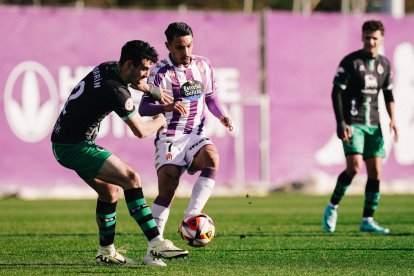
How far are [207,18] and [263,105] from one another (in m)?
2.09

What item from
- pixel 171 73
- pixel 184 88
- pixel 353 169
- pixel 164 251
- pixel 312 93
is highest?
pixel 171 73

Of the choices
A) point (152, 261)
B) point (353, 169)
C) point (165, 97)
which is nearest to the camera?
point (152, 261)

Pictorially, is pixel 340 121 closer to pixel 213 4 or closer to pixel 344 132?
pixel 344 132

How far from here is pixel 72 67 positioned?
69.8 ft

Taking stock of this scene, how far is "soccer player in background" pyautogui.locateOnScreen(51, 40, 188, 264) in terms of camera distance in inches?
359

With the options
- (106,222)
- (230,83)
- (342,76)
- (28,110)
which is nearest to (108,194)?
(106,222)

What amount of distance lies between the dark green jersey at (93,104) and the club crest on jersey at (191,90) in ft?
4.30

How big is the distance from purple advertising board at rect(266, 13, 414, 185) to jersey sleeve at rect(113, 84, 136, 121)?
13.3 metres

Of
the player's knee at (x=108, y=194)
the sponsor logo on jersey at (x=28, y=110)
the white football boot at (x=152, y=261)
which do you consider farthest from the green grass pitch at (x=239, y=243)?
the sponsor logo on jersey at (x=28, y=110)

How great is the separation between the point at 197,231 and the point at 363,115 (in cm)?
419

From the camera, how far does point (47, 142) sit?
20906 millimetres

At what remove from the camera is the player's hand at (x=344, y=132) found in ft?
42.4

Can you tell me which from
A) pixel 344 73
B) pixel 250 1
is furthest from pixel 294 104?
pixel 250 1

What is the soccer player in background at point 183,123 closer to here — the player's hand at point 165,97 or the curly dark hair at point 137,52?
the player's hand at point 165,97
